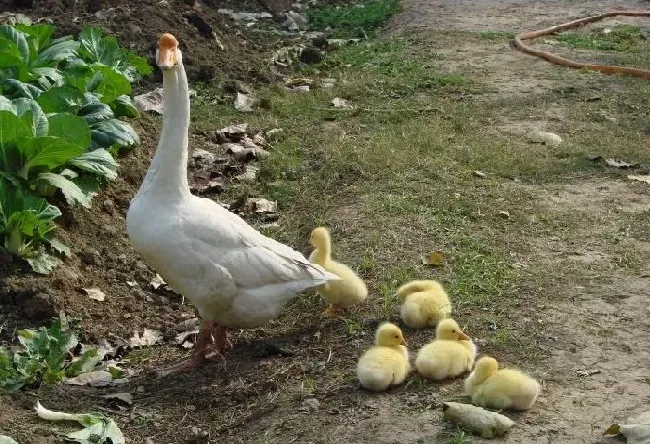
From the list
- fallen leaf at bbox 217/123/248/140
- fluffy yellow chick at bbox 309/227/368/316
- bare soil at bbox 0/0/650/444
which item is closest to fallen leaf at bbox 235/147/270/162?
fallen leaf at bbox 217/123/248/140

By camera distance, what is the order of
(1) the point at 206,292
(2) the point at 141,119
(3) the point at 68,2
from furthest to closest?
(3) the point at 68,2 → (2) the point at 141,119 → (1) the point at 206,292

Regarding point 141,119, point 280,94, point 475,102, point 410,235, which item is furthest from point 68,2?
point 410,235

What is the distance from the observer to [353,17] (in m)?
14.6

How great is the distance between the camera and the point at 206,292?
5.20 m

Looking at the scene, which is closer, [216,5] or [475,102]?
[475,102]

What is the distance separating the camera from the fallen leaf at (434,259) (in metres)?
6.27

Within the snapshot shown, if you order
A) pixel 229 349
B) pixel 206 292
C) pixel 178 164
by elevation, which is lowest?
pixel 229 349

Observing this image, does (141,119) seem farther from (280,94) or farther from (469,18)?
(469,18)

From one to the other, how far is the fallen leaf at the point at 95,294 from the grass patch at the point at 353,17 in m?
8.29

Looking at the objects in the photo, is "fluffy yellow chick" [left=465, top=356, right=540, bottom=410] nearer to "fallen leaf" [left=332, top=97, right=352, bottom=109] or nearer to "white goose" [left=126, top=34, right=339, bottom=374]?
"white goose" [left=126, top=34, right=339, bottom=374]

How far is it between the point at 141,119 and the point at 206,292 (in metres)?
3.69

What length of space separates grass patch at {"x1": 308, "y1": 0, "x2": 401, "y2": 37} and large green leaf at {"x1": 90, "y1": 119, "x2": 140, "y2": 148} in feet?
23.2

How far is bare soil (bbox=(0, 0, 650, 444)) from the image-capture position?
4.54 metres

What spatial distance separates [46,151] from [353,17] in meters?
9.22
